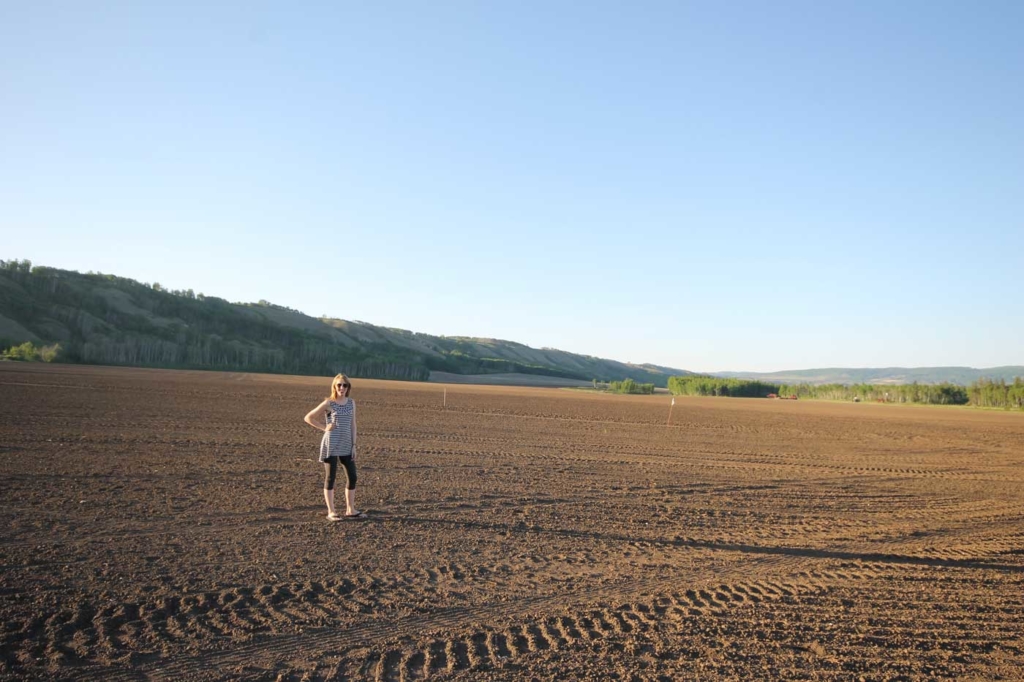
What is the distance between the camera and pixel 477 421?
89.2 feet

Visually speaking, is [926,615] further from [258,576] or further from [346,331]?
[346,331]

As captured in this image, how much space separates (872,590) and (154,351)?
93860mm

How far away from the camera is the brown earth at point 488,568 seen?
523cm

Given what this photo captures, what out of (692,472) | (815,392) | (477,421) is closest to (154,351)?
(477,421)

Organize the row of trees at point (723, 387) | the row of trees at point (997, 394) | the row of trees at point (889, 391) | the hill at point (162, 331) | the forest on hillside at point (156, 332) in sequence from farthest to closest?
the hill at point (162, 331)
the row of trees at point (723, 387)
the forest on hillside at point (156, 332)
the row of trees at point (889, 391)
the row of trees at point (997, 394)

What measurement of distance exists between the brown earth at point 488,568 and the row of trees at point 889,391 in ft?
189

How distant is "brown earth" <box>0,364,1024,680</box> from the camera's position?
5227mm

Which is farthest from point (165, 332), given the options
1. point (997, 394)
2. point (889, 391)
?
point (997, 394)

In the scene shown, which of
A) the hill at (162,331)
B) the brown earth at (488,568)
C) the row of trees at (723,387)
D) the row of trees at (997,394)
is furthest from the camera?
the hill at (162,331)

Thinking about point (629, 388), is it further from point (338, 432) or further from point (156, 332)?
point (338, 432)

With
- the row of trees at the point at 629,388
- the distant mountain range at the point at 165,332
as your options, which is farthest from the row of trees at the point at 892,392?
the distant mountain range at the point at 165,332

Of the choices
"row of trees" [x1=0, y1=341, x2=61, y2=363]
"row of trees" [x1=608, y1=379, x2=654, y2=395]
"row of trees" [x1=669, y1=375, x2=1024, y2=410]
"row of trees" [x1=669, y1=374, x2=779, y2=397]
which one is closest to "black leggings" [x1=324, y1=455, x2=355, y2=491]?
"row of trees" [x1=0, y1=341, x2=61, y2=363]

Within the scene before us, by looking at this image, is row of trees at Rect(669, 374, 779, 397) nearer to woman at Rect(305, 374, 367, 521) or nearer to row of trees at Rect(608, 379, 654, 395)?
row of trees at Rect(608, 379, 654, 395)

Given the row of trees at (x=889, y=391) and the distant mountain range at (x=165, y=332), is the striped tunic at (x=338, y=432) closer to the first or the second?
the row of trees at (x=889, y=391)
